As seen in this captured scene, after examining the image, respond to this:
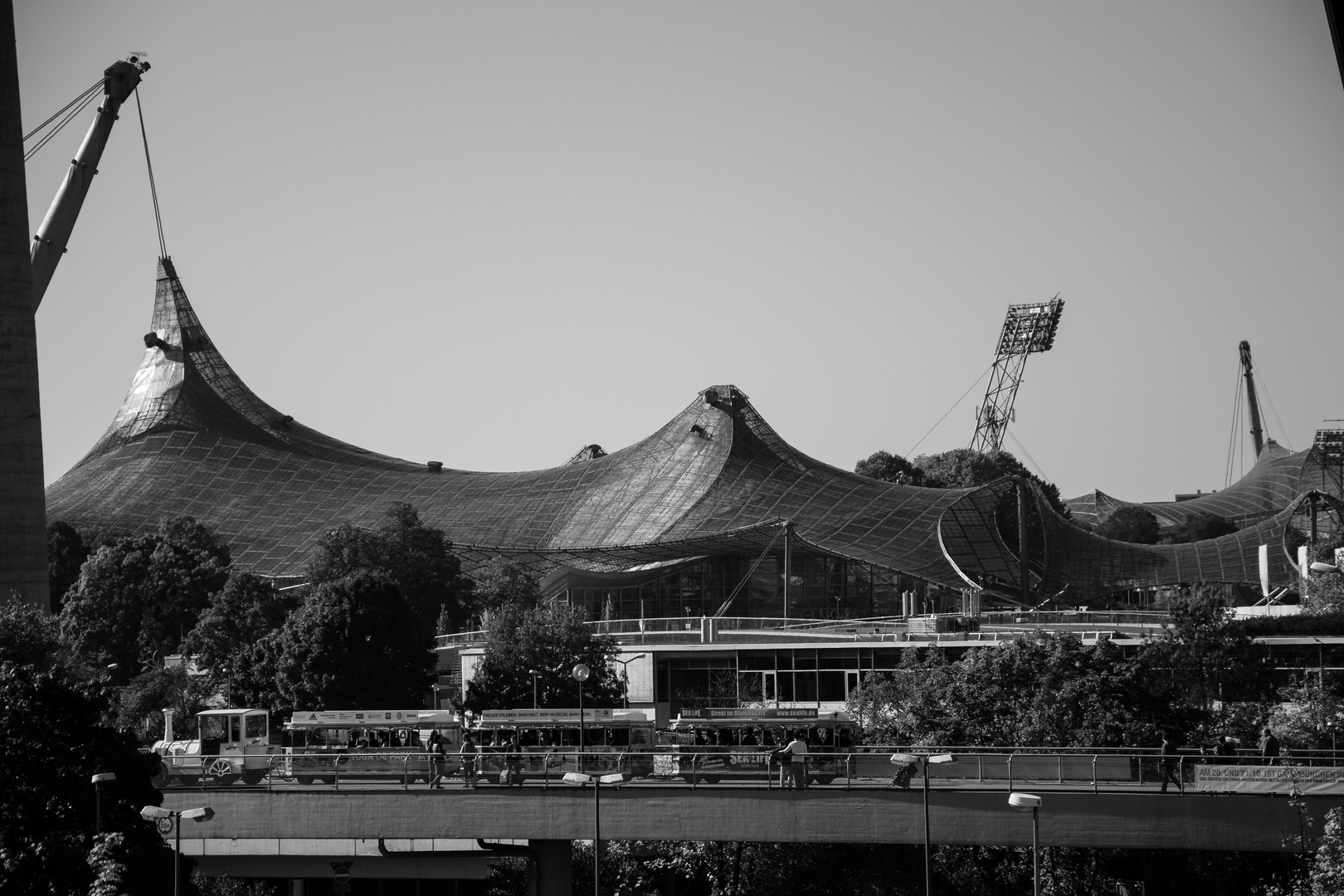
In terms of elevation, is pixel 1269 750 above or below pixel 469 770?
above

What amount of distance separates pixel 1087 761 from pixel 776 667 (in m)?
37.2

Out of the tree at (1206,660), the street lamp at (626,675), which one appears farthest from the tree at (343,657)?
the tree at (1206,660)

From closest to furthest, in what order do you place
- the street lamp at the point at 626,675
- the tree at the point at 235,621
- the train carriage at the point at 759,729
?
the train carriage at the point at 759,729 → the street lamp at the point at 626,675 → the tree at the point at 235,621

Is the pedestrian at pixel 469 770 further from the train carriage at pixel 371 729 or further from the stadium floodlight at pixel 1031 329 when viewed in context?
the stadium floodlight at pixel 1031 329

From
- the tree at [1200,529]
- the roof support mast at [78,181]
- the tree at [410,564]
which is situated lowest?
the tree at [410,564]

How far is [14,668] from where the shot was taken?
37062 mm

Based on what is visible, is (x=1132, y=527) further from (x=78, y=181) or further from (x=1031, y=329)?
(x=78, y=181)

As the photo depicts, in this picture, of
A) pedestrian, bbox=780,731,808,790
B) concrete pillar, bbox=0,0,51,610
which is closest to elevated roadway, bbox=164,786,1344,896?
pedestrian, bbox=780,731,808,790

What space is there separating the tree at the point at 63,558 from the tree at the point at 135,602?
9.21 metres

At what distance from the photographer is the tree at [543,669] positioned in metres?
63.2

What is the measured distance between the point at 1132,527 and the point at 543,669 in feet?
451

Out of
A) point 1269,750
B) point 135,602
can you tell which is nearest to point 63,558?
point 135,602

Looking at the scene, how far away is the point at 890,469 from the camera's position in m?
166

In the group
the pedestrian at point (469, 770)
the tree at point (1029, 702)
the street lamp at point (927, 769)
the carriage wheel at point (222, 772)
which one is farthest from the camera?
the tree at point (1029, 702)
